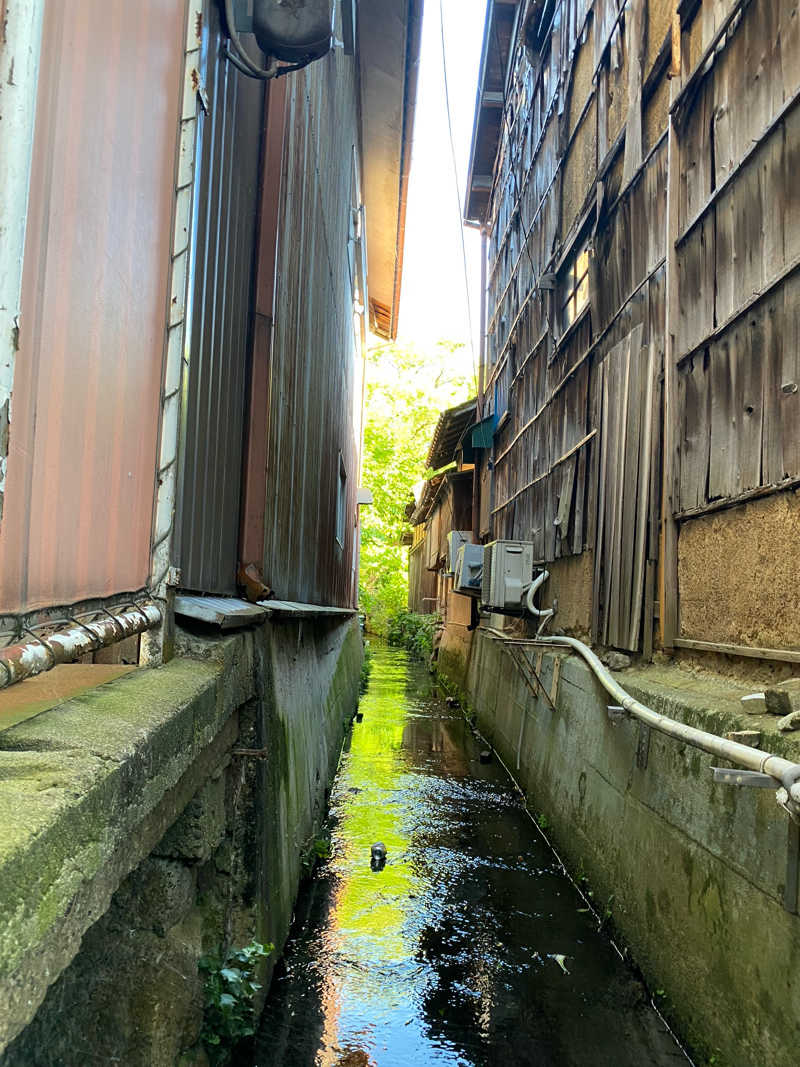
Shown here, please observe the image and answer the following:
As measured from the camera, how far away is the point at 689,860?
3875 mm

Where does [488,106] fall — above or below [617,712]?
above

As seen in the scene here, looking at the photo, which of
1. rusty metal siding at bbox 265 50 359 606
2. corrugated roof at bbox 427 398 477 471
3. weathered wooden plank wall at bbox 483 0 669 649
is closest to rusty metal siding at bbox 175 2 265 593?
rusty metal siding at bbox 265 50 359 606

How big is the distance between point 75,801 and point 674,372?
4853 mm

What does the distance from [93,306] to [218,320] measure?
1994 mm

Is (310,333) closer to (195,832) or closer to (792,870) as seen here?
(195,832)

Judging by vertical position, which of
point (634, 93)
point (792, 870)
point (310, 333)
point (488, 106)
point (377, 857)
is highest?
point (488, 106)

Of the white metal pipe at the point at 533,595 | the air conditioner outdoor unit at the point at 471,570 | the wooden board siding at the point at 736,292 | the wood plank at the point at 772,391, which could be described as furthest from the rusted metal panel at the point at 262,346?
the air conditioner outdoor unit at the point at 471,570

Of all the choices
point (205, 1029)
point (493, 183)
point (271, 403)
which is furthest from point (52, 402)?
point (493, 183)

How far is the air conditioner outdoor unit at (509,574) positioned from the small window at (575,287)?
263 cm

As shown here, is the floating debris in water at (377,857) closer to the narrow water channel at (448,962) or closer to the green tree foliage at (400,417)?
the narrow water channel at (448,962)

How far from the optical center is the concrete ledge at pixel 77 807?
1.13 meters

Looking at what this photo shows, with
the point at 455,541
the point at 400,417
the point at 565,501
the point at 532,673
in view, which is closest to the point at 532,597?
the point at 532,673

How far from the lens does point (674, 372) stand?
209 inches

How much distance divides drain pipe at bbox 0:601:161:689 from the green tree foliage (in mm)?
30535
